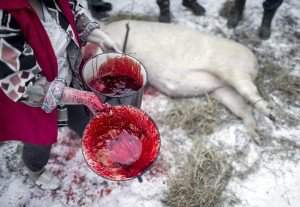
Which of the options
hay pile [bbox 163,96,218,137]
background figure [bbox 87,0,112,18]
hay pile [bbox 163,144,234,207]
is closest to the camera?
hay pile [bbox 163,144,234,207]

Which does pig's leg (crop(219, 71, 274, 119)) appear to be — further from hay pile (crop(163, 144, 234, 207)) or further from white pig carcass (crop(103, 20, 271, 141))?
hay pile (crop(163, 144, 234, 207))

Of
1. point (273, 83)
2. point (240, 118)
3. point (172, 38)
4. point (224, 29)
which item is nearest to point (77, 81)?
point (172, 38)

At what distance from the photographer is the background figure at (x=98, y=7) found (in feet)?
12.8

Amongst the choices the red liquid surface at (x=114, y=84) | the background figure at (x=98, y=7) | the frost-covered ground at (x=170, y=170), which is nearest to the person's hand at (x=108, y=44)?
the red liquid surface at (x=114, y=84)

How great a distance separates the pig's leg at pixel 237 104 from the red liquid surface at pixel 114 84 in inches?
39.3

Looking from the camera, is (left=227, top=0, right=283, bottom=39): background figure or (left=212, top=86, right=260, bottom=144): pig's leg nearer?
(left=212, top=86, right=260, bottom=144): pig's leg

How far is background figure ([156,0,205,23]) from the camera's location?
3.72 metres

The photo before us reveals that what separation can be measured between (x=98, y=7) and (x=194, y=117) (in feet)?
5.51

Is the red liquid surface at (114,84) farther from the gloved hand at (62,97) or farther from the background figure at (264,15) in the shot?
the background figure at (264,15)

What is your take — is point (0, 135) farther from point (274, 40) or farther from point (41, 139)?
point (274, 40)

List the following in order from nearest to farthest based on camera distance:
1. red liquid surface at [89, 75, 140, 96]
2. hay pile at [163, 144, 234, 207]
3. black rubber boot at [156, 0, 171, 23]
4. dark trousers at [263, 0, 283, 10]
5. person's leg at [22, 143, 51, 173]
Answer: person's leg at [22, 143, 51, 173]
red liquid surface at [89, 75, 140, 96]
hay pile at [163, 144, 234, 207]
dark trousers at [263, 0, 283, 10]
black rubber boot at [156, 0, 171, 23]

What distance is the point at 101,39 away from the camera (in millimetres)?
2275

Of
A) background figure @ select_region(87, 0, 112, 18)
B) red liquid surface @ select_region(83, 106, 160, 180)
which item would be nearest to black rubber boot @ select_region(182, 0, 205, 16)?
background figure @ select_region(87, 0, 112, 18)

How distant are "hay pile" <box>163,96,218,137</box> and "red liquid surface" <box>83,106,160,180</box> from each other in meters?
1.00
